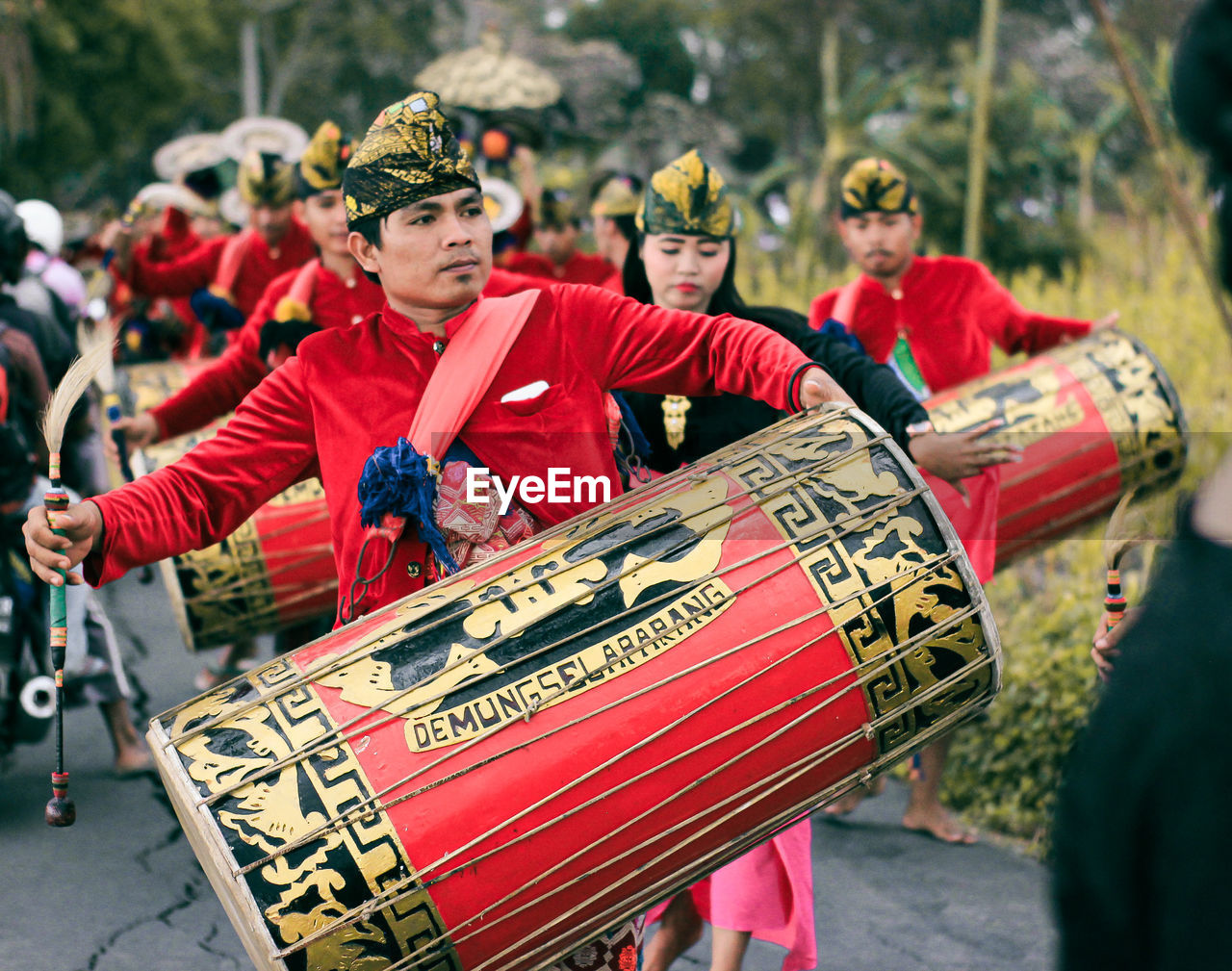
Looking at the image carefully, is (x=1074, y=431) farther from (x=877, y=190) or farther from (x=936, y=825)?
(x=936, y=825)

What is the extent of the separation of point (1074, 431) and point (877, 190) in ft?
3.47

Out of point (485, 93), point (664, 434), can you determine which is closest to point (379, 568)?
point (664, 434)

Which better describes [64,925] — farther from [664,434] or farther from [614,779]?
[614,779]

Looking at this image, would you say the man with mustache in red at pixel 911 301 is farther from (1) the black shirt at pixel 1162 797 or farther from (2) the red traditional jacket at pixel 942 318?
(1) the black shirt at pixel 1162 797

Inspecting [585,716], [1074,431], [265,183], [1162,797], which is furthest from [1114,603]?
[265,183]

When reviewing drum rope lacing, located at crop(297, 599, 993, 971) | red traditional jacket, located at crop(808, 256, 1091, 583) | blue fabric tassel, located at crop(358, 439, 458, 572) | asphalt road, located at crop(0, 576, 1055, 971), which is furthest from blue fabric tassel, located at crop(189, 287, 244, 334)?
drum rope lacing, located at crop(297, 599, 993, 971)

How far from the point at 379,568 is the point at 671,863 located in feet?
2.29

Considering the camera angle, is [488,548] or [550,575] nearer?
[550,575]

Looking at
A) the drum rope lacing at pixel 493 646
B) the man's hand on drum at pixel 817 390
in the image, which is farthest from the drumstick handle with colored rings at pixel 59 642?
the man's hand on drum at pixel 817 390

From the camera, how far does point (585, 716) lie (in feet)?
6.43

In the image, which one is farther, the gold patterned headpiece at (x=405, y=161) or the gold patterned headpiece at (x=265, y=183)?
the gold patterned headpiece at (x=265, y=183)

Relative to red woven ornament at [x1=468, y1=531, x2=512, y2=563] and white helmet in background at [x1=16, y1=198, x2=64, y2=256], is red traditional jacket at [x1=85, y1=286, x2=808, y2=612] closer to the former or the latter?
red woven ornament at [x1=468, y1=531, x2=512, y2=563]

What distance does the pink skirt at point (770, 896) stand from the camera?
115 inches

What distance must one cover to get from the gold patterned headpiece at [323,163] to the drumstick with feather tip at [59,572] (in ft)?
7.78
